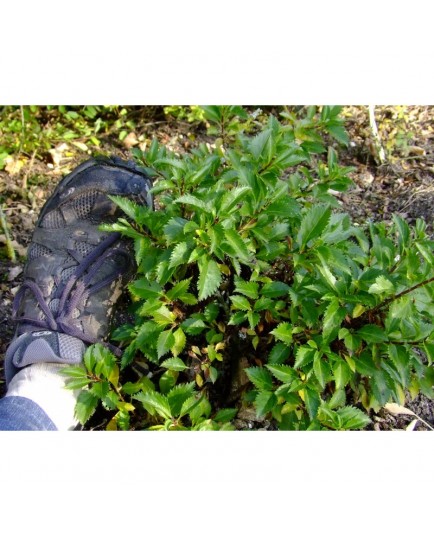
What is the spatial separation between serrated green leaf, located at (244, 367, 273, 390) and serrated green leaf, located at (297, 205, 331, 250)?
1.19 ft

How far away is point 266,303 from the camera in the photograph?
1508 mm

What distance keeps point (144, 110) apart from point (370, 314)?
1.88m

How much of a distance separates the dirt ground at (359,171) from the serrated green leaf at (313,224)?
1115mm

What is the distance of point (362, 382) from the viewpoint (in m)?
1.58

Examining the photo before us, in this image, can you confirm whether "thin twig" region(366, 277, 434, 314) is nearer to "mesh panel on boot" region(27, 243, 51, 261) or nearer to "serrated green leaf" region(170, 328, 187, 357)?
"serrated green leaf" region(170, 328, 187, 357)

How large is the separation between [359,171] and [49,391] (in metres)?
1.78

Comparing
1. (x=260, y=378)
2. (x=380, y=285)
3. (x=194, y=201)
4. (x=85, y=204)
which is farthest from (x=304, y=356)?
(x=85, y=204)

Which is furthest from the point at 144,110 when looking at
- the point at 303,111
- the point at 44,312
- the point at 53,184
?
the point at 44,312

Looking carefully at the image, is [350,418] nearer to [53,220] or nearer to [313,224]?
[313,224]

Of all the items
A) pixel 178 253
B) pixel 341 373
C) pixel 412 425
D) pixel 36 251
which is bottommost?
pixel 412 425

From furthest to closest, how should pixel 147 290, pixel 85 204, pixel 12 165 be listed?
pixel 12 165, pixel 85 204, pixel 147 290

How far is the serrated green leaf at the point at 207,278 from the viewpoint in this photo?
4.52 feet

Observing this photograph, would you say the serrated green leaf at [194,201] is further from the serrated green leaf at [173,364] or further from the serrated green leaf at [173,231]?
the serrated green leaf at [173,364]

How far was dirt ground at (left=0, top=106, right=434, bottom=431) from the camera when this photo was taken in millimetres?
2465
